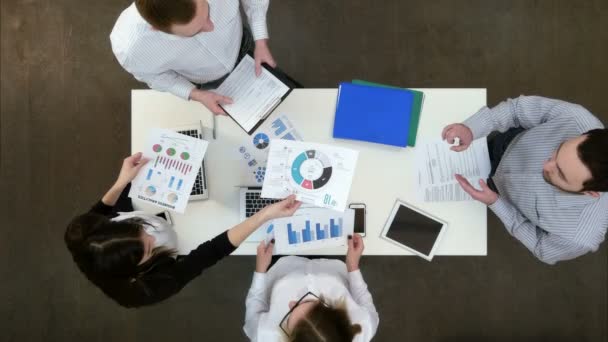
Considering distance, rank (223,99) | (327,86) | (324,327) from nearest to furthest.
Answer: (324,327) → (223,99) → (327,86)

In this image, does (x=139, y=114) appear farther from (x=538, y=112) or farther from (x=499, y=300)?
(x=499, y=300)

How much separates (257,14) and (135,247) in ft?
3.06

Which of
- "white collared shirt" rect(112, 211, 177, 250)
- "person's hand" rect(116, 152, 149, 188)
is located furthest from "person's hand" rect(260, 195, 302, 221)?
"person's hand" rect(116, 152, 149, 188)

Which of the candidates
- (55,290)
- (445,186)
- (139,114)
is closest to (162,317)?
(55,290)

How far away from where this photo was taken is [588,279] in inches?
86.2

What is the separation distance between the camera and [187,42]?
1.36 metres

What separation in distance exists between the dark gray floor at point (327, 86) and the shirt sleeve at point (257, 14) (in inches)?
29.9

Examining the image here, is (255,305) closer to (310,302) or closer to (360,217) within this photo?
(310,302)

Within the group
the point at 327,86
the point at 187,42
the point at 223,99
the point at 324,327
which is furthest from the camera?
the point at 327,86

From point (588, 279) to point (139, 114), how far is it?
2.41 metres

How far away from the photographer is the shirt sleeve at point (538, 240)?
1.34 meters

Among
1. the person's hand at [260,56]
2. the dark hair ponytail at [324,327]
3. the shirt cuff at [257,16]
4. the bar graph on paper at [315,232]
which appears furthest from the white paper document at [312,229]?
the shirt cuff at [257,16]

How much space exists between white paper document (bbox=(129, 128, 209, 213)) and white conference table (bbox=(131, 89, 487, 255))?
89mm

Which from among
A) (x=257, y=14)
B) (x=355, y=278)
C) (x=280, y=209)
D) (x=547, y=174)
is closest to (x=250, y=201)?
(x=280, y=209)
